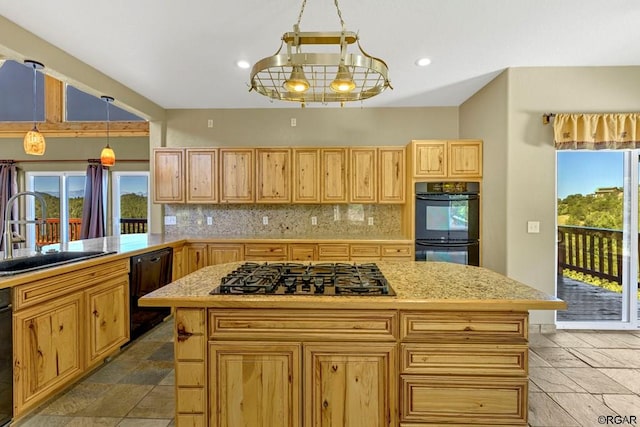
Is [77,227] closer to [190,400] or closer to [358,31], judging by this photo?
[190,400]

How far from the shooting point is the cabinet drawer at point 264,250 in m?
4.02

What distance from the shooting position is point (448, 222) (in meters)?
3.92

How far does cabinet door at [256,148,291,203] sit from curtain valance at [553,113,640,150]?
124 inches

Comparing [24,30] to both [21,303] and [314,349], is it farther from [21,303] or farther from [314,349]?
[314,349]

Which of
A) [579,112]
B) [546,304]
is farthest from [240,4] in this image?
[579,112]

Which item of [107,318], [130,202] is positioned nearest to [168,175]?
[107,318]

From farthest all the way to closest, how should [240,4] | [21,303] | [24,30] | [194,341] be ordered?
[24,30] → [240,4] → [21,303] → [194,341]

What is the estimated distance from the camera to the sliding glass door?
3.41 m

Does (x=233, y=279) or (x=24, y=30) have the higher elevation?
(x=24, y=30)

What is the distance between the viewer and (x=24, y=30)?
8.66 ft

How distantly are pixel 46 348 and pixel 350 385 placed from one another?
2019 mm

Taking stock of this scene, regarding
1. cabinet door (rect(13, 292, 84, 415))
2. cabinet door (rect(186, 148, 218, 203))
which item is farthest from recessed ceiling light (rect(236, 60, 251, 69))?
cabinet door (rect(13, 292, 84, 415))

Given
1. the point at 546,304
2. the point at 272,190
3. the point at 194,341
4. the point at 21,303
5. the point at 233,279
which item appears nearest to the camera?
the point at 546,304

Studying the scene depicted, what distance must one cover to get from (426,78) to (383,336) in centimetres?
319
